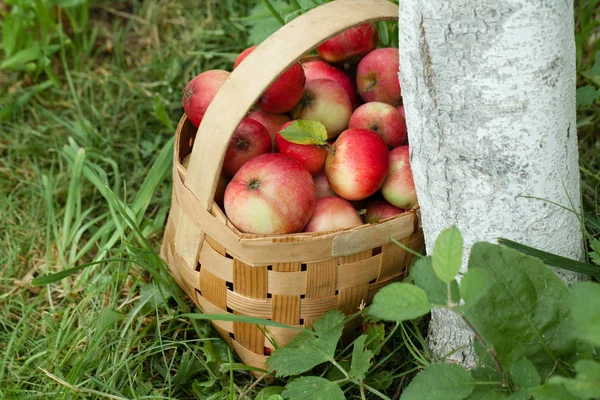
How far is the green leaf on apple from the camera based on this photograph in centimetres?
147

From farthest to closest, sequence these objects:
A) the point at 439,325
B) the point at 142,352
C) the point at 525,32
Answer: the point at 142,352
the point at 439,325
the point at 525,32

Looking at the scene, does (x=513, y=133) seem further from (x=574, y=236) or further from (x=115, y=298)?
(x=115, y=298)

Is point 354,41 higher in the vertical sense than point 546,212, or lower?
higher

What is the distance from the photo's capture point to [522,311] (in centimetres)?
110

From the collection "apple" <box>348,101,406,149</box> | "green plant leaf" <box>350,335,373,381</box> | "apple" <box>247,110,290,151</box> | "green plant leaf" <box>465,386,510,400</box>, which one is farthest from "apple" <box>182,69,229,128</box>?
"green plant leaf" <box>465,386,510,400</box>

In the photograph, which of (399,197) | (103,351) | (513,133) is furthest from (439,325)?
(103,351)

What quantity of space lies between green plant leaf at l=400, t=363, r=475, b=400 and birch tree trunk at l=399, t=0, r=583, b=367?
276 mm

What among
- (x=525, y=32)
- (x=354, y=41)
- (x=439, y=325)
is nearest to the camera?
(x=525, y=32)

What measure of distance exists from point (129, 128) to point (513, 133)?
152cm

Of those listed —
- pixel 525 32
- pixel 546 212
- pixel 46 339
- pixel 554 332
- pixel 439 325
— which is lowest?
pixel 46 339

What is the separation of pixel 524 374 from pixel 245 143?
0.83 metres

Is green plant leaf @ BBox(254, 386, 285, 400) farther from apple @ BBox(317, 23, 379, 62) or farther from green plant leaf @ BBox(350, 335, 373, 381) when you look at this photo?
apple @ BBox(317, 23, 379, 62)

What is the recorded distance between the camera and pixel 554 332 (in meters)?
1.10

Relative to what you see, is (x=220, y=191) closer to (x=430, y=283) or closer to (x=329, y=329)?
(x=329, y=329)
